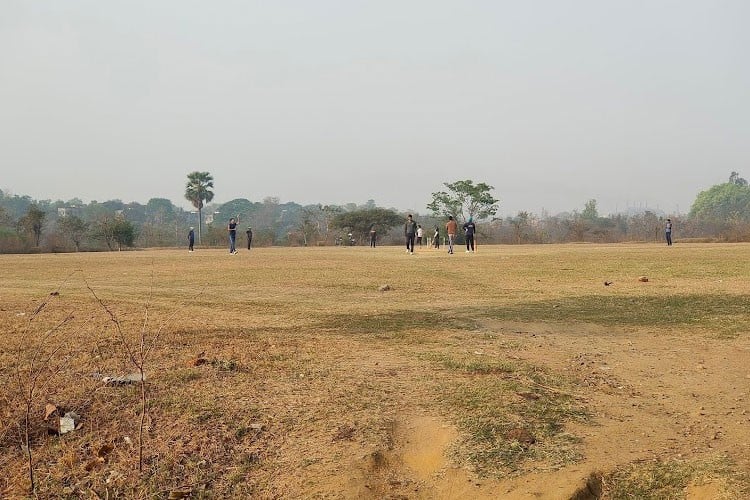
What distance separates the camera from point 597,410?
4820 mm

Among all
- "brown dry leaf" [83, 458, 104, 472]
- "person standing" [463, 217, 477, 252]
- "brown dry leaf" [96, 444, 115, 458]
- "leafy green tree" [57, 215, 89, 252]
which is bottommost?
"brown dry leaf" [83, 458, 104, 472]

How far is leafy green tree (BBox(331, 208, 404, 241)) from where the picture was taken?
2596 inches

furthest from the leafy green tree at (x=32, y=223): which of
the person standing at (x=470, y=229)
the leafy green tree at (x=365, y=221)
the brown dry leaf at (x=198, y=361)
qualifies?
the brown dry leaf at (x=198, y=361)

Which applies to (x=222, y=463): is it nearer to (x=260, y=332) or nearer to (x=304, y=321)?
(x=260, y=332)

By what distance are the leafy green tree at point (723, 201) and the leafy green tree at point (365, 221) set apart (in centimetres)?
4248

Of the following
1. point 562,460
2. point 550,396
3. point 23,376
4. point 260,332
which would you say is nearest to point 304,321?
point 260,332

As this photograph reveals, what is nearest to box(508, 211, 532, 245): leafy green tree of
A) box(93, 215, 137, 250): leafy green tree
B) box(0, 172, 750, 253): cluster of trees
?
box(0, 172, 750, 253): cluster of trees

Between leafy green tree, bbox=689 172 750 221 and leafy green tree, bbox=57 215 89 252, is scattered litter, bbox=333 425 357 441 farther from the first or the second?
leafy green tree, bbox=689 172 750 221

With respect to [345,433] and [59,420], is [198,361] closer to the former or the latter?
[59,420]

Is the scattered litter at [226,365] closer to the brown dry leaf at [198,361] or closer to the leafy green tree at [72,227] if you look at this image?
the brown dry leaf at [198,361]

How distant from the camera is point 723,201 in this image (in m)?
83.9

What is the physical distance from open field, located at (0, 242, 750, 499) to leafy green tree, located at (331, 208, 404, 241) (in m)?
56.5

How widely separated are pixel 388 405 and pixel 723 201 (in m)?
92.7

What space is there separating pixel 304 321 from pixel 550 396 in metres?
4.60
